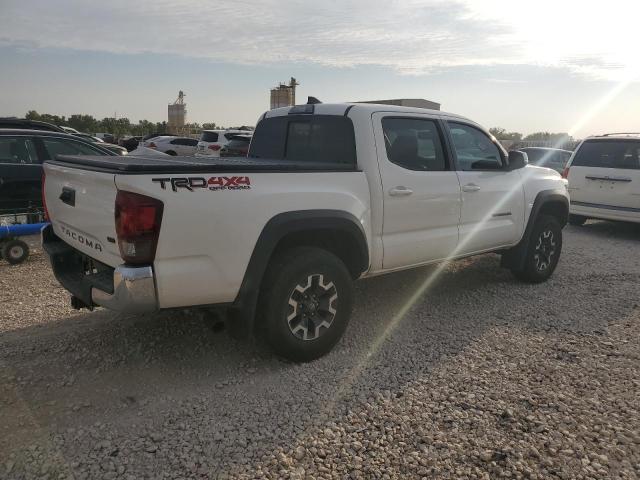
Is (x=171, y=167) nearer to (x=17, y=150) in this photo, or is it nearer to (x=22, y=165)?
(x=22, y=165)

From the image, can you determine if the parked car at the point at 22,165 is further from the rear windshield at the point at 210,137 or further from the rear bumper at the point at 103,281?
the rear windshield at the point at 210,137

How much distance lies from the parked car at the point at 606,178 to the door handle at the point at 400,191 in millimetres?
6407

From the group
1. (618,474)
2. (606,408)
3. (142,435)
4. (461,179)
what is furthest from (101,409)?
(461,179)

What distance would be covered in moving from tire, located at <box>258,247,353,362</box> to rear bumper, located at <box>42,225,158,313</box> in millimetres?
792

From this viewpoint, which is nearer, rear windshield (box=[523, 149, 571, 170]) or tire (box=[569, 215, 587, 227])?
tire (box=[569, 215, 587, 227])

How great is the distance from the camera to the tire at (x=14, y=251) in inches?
235

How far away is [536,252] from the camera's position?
5.73 metres

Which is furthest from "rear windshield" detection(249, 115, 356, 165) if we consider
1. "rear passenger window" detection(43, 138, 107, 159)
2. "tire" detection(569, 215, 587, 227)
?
"tire" detection(569, 215, 587, 227)

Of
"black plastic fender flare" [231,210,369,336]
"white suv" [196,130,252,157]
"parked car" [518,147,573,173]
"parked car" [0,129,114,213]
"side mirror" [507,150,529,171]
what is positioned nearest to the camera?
"black plastic fender flare" [231,210,369,336]

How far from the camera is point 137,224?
9.02 ft

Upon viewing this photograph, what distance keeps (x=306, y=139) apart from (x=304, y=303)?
159cm

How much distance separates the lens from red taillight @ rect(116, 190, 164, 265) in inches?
108

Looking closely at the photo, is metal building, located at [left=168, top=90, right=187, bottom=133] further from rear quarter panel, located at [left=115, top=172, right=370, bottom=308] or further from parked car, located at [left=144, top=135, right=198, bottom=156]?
rear quarter panel, located at [left=115, top=172, right=370, bottom=308]

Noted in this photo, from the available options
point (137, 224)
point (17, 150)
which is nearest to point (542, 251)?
point (137, 224)
